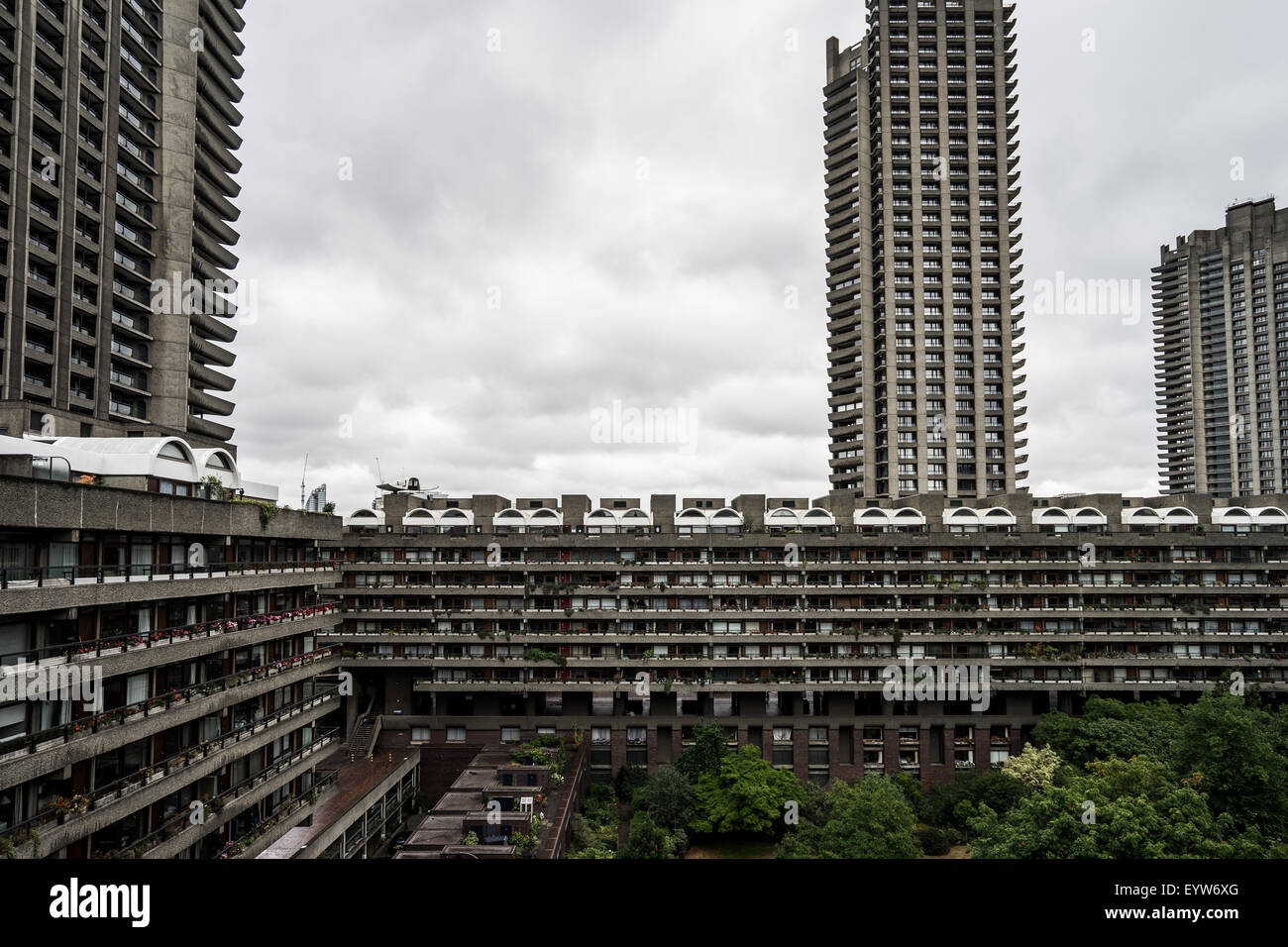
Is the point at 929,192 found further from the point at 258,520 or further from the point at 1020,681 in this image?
the point at 258,520

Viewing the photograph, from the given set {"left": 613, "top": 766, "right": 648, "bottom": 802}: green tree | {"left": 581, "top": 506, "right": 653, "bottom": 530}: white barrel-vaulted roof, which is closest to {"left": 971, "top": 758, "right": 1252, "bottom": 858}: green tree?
{"left": 613, "top": 766, "right": 648, "bottom": 802}: green tree

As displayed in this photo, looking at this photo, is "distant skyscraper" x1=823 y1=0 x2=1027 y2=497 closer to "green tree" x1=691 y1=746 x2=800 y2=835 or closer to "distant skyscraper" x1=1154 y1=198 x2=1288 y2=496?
"green tree" x1=691 y1=746 x2=800 y2=835

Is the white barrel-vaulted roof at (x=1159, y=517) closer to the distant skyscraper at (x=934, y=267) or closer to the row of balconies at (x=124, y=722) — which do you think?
the distant skyscraper at (x=934, y=267)

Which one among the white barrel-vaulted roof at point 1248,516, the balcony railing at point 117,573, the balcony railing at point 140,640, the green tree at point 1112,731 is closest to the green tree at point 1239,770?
the green tree at point 1112,731

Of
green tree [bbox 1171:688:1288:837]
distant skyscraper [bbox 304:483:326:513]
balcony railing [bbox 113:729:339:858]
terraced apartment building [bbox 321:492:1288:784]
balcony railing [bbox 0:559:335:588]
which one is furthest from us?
terraced apartment building [bbox 321:492:1288:784]

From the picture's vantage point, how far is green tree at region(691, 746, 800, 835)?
44.2 metres

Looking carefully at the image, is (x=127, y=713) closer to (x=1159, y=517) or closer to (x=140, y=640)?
(x=140, y=640)

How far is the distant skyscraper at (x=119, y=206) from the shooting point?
5228 centimetres

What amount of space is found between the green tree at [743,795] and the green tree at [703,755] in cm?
170

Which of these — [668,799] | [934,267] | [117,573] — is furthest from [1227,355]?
[117,573]

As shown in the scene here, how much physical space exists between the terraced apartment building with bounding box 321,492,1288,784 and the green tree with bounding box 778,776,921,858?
20765 mm
